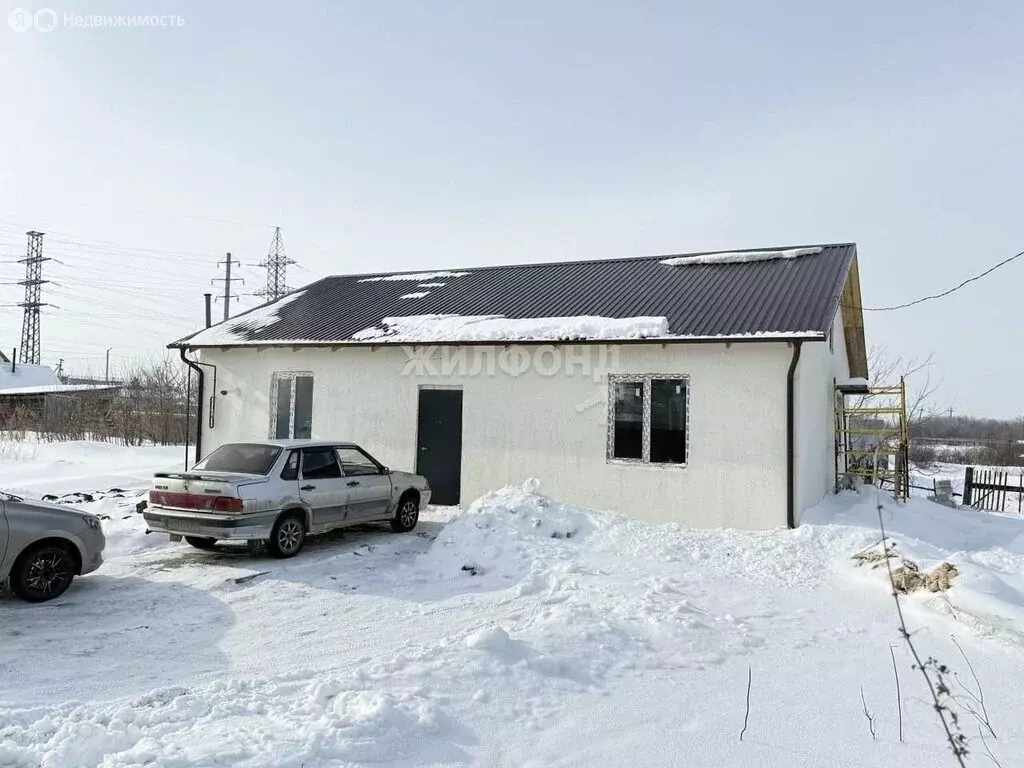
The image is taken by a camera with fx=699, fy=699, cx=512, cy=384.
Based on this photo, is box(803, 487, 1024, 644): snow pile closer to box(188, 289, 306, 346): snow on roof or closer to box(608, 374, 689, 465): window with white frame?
box(608, 374, 689, 465): window with white frame

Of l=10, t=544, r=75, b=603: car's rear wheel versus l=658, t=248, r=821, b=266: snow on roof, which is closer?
l=10, t=544, r=75, b=603: car's rear wheel

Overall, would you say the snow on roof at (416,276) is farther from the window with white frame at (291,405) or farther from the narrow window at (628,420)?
the narrow window at (628,420)

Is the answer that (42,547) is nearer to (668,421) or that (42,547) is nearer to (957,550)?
(668,421)

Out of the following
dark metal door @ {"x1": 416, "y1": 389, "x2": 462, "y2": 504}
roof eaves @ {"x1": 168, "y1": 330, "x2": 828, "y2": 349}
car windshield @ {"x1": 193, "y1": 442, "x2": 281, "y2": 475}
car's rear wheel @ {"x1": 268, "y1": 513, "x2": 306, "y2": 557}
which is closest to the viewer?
car's rear wheel @ {"x1": 268, "y1": 513, "x2": 306, "y2": 557}

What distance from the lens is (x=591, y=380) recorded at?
37.8 ft

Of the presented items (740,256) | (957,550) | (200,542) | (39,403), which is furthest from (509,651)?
(39,403)

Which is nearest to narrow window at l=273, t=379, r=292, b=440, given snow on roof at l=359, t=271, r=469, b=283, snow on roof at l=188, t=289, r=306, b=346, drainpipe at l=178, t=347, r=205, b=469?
snow on roof at l=188, t=289, r=306, b=346

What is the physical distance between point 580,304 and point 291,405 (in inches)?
244

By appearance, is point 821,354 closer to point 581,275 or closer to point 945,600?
point 581,275

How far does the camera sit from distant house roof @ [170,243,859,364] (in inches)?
434

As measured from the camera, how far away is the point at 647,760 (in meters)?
3.75

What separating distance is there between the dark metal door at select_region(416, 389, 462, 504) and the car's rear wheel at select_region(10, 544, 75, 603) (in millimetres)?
6452

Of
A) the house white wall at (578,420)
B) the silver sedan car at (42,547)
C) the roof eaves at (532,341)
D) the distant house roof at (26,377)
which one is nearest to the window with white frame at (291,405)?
the house white wall at (578,420)

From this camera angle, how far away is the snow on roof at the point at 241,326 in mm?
14766
